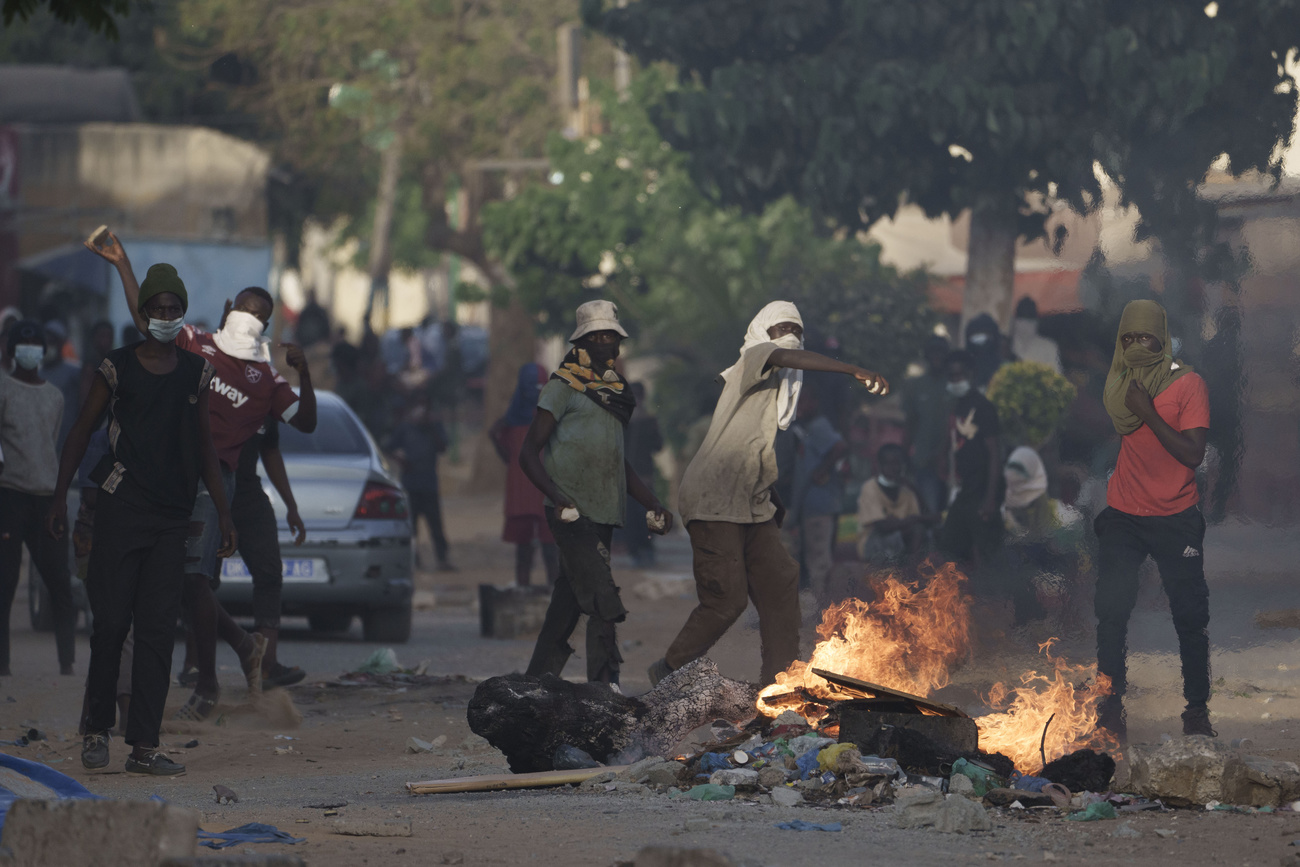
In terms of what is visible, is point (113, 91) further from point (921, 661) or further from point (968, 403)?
point (921, 661)

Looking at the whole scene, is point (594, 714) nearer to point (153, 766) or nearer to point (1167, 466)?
point (153, 766)

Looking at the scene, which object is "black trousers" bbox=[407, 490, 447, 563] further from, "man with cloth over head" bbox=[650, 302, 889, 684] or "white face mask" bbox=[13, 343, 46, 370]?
"man with cloth over head" bbox=[650, 302, 889, 684]

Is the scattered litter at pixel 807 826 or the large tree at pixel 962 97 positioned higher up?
the large tree at pixel 962 97

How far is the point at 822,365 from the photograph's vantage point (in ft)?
23.9

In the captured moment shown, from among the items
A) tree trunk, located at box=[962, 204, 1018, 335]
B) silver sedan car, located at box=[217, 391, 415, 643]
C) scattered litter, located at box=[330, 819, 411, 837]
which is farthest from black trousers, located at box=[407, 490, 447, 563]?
scattered litter, located at box=[330, 819, 411, 837]

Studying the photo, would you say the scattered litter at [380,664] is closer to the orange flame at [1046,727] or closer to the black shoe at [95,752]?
the black shoe at [95,752]

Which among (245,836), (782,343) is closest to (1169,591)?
(782,343)

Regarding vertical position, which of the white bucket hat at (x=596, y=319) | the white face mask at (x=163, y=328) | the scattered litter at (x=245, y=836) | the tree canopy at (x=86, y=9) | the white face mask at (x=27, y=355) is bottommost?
the scattered litter at (x=245, y=836)

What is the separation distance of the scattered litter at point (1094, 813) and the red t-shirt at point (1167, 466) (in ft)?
6.16

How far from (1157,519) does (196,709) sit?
436 cm

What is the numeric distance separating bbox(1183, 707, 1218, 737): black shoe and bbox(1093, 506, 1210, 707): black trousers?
1.1 inches

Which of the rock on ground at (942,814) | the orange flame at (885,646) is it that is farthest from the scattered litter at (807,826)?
the orange flame at (885,646)

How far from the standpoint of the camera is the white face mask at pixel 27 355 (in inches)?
389

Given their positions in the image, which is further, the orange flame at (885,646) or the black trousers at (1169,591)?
the black trousers at (1169,591)
